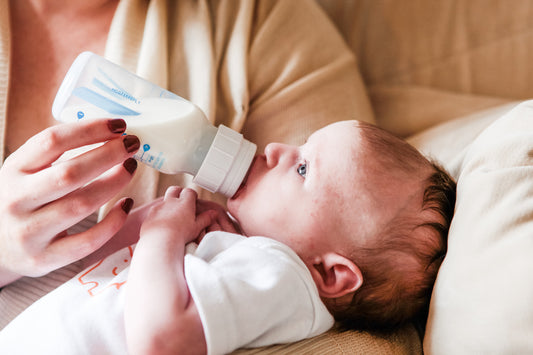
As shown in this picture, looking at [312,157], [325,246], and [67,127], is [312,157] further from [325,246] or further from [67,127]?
[67,127]

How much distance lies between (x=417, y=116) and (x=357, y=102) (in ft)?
0.88

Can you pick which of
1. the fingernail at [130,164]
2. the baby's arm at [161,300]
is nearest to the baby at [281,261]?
the baby's arm at [161,300]

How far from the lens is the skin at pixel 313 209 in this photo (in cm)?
77

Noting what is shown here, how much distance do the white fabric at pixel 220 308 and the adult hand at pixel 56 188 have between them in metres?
0.08

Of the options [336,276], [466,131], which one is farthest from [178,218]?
[466,131]

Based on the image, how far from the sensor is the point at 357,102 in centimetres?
115

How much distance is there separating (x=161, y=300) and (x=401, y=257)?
39 cm

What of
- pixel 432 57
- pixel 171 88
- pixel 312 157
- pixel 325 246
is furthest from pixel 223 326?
pixel 432 57

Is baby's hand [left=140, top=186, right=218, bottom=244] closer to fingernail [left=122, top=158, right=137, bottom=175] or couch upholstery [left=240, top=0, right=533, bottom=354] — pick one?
fingernail [left=122, top=158, right=137, bottom=175]

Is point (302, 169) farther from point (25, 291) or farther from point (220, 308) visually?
point (25, 291)

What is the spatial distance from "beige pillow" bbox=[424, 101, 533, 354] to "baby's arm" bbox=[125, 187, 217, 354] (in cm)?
37

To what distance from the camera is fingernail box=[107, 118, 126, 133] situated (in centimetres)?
69

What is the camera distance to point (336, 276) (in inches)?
31.1

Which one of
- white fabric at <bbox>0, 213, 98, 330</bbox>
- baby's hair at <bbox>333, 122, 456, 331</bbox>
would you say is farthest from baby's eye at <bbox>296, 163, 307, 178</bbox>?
white fabric at <bbox>0, 213, 98, 330</bbox>
